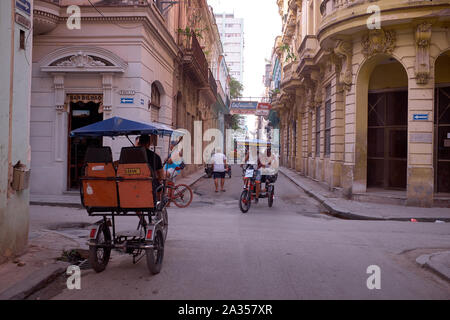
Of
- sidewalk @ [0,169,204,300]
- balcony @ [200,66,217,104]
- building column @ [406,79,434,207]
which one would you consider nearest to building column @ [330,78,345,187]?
building column @ [406,79,434,207]

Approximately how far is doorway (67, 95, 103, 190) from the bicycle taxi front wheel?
30.3 feet

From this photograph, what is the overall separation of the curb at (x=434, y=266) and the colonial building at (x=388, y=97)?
22.2ft

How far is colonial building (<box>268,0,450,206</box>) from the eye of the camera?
40.8 feet

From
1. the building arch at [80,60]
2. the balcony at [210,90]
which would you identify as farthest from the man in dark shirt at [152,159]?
the balcony at [210,90]

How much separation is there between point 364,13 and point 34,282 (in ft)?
39.3

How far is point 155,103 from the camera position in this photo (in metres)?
16.5

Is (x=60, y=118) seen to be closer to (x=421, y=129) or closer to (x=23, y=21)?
(x=23, y=21)

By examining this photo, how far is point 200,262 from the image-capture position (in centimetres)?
583

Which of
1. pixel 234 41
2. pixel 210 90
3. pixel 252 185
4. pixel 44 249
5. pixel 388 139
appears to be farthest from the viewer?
pixel 234 41

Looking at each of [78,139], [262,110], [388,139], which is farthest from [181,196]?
[262,110]

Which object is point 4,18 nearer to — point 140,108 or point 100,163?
point 100,163

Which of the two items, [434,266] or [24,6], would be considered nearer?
[434,266]
